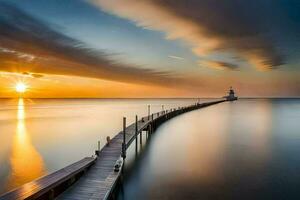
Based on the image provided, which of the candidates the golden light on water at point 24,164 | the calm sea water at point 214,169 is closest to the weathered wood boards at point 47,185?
the calm sea water at point 214,169

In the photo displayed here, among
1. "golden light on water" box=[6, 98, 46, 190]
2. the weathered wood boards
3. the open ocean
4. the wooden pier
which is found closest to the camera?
the weathered wood boards

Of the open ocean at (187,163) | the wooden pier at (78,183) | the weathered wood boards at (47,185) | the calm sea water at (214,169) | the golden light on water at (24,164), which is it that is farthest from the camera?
the golden light on water at (24,164)

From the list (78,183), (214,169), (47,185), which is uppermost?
(47,185)

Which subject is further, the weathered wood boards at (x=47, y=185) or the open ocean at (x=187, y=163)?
the open ocean at (x=187, y=163)

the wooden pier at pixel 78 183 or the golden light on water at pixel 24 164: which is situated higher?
the wooden pier at pixel 78 183

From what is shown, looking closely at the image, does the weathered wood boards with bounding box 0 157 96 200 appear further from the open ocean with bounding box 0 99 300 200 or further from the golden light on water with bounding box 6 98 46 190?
the golden light on water with bounding box 6 98 46 190

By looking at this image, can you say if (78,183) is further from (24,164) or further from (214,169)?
(24,164)

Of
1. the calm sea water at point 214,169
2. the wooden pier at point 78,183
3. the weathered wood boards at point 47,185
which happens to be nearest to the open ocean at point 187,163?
the calm sea water at point 214,169

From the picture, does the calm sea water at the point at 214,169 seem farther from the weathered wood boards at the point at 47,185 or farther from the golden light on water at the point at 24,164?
the golden light on water at the point at 24,164

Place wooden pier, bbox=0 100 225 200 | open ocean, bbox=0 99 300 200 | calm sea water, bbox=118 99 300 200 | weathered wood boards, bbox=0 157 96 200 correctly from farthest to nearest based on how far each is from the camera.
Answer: open ocean, bbox=0 99 300 200
calm sea water, bbox=118 99 300 200
wooden pier, bbox=0 100 225 200
weathered wood boards, bbox=0 157 96 200

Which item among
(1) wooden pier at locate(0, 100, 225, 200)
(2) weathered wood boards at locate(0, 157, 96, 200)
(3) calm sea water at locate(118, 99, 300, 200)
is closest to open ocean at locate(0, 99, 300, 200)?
(3) calm sea water at locate(118, 99, 300, 200)

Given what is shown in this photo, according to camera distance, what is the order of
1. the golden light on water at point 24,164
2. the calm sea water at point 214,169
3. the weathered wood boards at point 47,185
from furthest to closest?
the golden light on water at point 24,164 → the calm sea water at point 214,169 → the weathered wood boards at point 47,185

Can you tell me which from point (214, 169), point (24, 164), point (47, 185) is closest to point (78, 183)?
point (47, 185)

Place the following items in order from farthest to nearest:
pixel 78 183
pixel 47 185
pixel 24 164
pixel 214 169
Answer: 1. pixel 24 164
2. pixel 214 169
3. pixel 78 183
4. pixel 47 185
